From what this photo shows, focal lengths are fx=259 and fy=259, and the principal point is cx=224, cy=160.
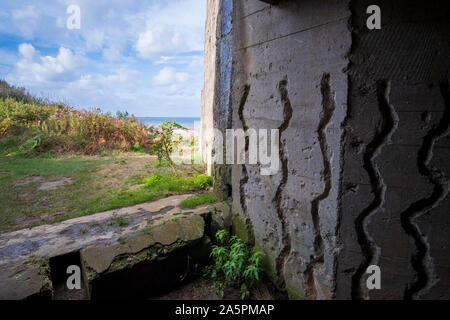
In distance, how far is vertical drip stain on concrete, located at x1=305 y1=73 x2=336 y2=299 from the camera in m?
1.89

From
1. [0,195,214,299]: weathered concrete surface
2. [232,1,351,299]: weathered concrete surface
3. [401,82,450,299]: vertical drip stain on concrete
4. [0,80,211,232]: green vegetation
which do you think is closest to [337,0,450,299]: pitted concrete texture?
[401,82,450,299]: vertical drip stain on concrete

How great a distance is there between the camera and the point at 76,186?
4.05 meters

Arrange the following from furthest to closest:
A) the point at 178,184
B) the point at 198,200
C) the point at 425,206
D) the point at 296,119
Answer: the point at 178,184, the point at 198,200, the point at 296,119, the point at 425,206

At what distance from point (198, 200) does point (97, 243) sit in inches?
49.3

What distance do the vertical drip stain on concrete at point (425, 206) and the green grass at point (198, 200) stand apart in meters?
2.05

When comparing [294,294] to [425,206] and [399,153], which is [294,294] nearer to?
[425,206]

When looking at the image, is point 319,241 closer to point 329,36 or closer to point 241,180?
point 241,180

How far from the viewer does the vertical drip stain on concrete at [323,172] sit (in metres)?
1.89

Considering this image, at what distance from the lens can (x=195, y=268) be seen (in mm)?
2539

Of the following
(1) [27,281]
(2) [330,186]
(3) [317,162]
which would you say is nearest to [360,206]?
(2) [330,186]

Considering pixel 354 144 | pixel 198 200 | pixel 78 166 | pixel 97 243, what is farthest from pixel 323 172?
pixel 78 166

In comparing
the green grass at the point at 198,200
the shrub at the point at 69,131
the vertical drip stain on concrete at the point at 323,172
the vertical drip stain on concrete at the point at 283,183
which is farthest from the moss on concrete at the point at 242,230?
the shrub at the point at 69,131

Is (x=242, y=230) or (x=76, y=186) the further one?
(x=76, y=186)

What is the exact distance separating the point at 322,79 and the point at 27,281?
8.39 feet
